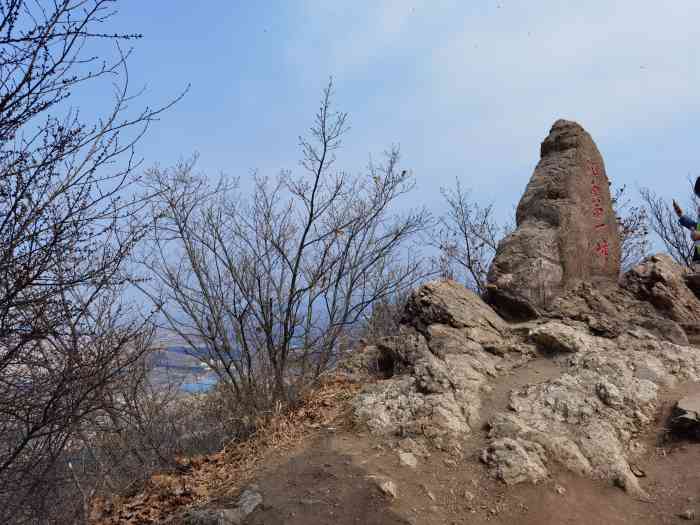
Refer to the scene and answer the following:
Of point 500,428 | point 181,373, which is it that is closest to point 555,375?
point 500,428

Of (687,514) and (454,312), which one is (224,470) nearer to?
(454,312)

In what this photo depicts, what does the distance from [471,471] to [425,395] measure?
2.92ft

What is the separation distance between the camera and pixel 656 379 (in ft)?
16.4

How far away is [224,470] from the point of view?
186 inches

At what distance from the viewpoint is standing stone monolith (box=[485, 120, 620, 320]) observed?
622cm

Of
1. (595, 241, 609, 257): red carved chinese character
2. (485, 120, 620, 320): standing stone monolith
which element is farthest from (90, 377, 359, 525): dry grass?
(595, 241, 609, 257): red carved chinese character

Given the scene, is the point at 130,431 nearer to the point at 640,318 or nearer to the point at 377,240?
the point at 377,240

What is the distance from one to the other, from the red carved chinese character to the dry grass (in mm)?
3454

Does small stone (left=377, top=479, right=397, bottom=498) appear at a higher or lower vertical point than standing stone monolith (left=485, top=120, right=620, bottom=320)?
lower

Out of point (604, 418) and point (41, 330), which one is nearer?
point (41, 330)

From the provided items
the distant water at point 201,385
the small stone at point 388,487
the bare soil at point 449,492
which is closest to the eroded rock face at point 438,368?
the bare soil at point 449,492

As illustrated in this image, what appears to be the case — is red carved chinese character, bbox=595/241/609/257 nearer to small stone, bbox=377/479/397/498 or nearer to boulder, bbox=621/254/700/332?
boulder, bbox=621/254/700/332

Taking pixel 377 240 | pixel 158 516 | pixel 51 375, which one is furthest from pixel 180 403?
pixel 51 375

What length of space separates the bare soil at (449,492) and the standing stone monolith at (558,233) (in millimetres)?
2114
